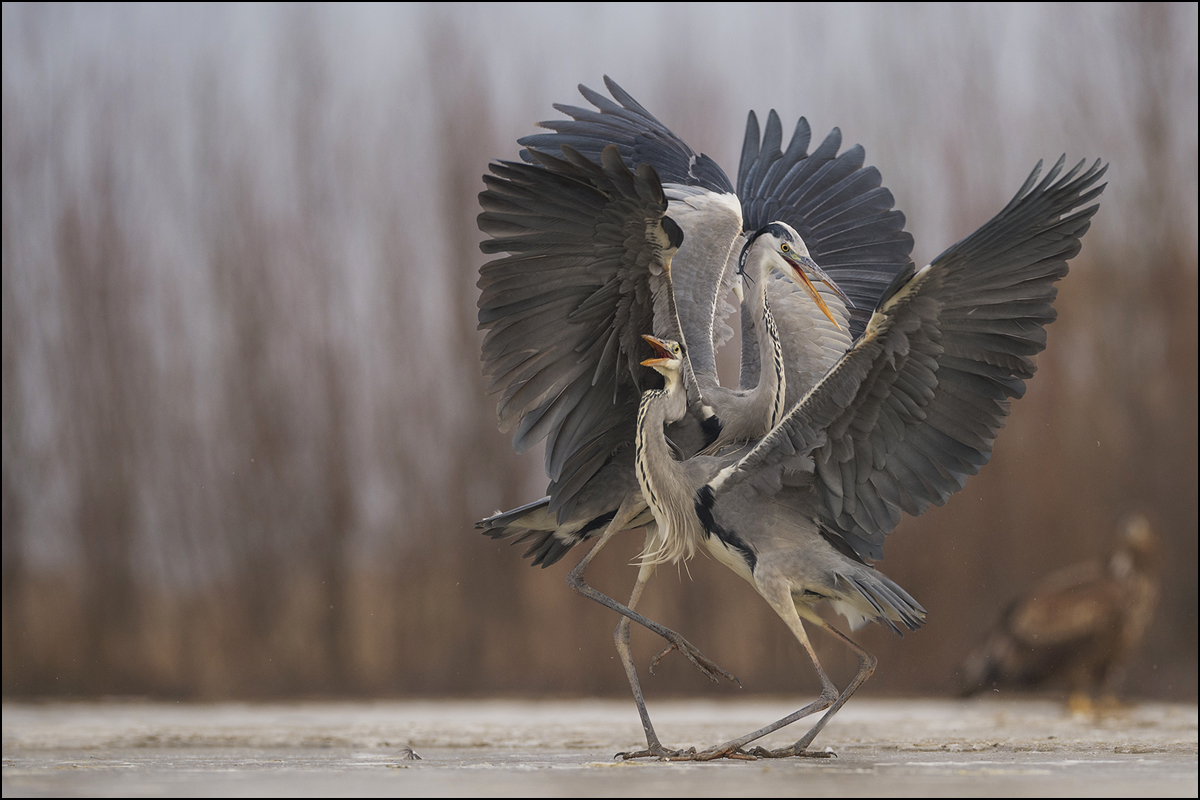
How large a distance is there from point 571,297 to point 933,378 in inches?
61.8

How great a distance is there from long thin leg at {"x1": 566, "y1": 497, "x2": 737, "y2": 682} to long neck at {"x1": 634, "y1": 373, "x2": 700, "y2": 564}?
426 millimetres

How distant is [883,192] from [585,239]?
105 inches

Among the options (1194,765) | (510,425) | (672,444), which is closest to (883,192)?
(672,444)

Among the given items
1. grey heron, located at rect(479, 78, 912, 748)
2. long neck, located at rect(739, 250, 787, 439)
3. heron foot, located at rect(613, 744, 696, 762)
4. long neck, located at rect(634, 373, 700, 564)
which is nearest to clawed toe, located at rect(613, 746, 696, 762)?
heron foot, located at rect(613, 744, 696, 762)

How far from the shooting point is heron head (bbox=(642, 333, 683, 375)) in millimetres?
4926

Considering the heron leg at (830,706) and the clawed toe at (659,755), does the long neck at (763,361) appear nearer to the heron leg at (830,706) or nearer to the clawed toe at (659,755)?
the heron leg at (830,706)

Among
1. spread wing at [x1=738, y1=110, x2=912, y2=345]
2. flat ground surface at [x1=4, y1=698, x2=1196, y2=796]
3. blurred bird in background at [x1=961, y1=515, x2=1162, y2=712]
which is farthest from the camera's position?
blurred bird in background at [x1=961, y1=515, x2=1162, y2=712]

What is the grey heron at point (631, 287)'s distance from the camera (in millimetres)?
4973

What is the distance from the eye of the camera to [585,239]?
4.98m

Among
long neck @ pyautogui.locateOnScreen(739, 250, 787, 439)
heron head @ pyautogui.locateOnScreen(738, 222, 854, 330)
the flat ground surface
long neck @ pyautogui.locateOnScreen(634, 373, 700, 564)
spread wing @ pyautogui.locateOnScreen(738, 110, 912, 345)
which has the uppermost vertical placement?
spread wing @ pyautogui.locateOnScreen(738, 110, 912, 345)

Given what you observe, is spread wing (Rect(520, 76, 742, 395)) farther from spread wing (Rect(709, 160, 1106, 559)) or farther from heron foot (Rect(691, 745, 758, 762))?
heron foot (Rect(691, 745, 758, 762))

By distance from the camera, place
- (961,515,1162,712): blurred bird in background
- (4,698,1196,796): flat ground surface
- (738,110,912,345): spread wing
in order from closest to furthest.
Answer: (4,698,1196,796): flat ground surface < (738,110,912,345): spread wing < (961,515,1162,712): blurred bird in background

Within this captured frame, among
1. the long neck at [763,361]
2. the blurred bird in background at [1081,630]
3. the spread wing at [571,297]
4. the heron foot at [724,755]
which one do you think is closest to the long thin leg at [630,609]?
the spread wing at [571,297]

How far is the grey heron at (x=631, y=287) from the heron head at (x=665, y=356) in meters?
0.15
